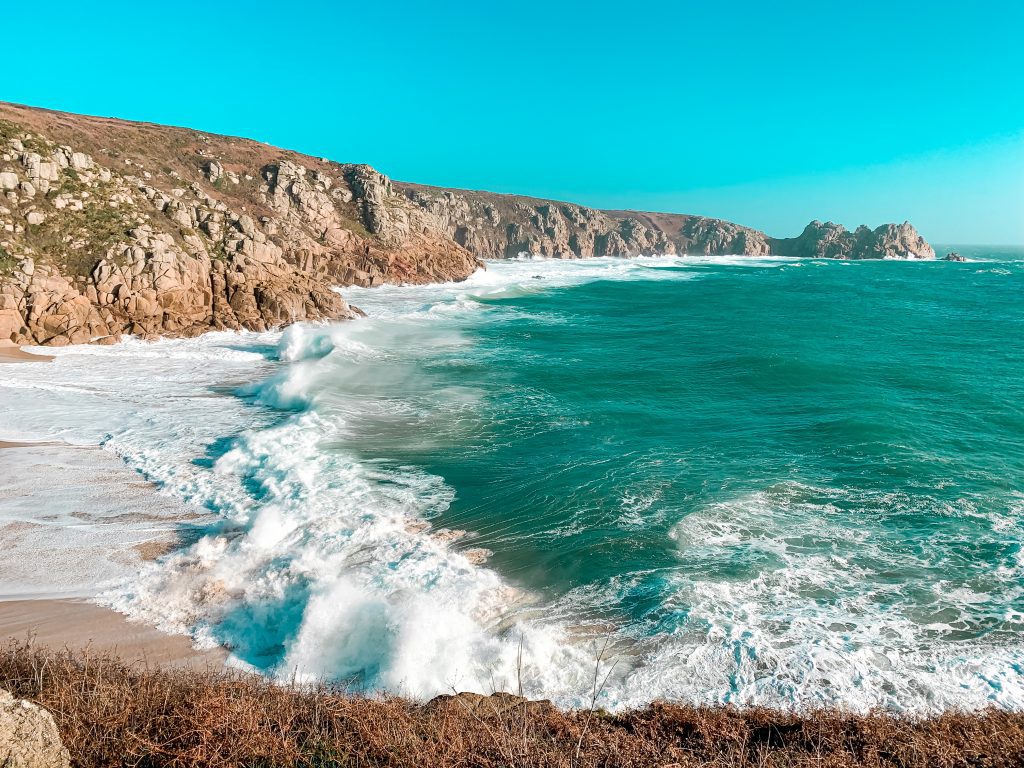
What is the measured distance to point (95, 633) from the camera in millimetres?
7996

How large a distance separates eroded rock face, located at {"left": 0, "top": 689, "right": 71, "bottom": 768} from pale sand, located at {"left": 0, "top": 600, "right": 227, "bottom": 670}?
3.30 m

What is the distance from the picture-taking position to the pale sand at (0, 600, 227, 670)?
7559 millimetres

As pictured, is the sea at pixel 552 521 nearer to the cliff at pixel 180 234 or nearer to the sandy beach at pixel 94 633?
the sandy beach at pixel 94 633

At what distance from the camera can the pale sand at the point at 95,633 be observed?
7559 millimetres

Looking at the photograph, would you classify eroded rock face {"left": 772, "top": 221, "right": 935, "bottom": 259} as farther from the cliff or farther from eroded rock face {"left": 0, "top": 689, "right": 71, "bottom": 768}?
eroded rock face {"left": 0, "top": 689, "right": 71, "bottom": 768}

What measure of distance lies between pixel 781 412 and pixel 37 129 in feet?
151

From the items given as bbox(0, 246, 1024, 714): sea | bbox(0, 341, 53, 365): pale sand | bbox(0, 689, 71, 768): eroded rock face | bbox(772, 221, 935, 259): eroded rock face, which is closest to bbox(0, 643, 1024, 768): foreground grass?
bbox(0, 689, 71, 768): eroded rock face

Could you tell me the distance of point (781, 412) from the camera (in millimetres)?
18188

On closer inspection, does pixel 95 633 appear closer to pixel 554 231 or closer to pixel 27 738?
pixel 27 738

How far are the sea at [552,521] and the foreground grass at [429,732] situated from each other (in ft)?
3.51

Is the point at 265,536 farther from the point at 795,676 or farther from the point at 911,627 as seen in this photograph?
the point at 911,627

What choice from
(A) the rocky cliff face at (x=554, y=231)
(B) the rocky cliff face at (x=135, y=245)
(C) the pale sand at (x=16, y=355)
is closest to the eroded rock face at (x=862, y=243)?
(A) the rocky cliff face at (x=554, y=231)

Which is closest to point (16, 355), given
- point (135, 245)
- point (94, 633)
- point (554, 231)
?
point (135, 245)

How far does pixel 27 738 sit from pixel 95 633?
4.99 m
